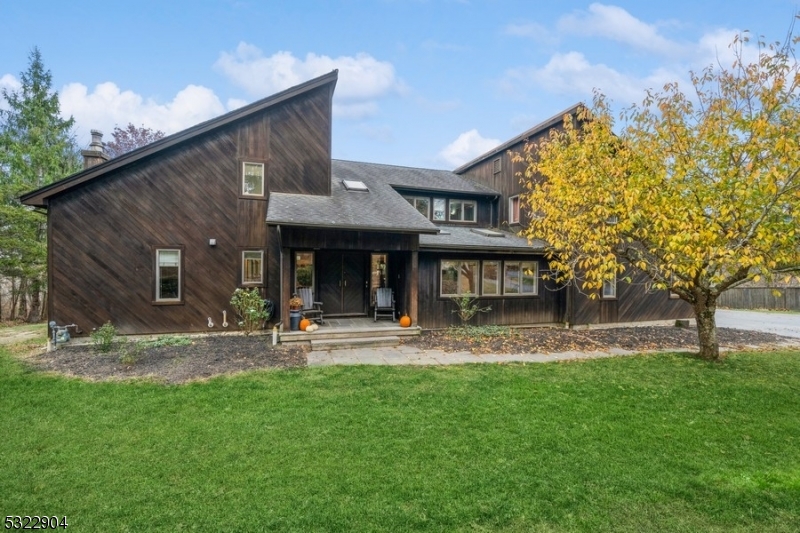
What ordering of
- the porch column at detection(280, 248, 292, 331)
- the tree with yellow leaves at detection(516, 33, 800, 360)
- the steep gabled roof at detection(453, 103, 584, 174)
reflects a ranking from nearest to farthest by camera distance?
the tree with yellow leaves at detection(516, 33, 800, 360), the porch column at detection(280, 248, 292, 331), the steep gabled roof at detection(453, 103, 584, 174)

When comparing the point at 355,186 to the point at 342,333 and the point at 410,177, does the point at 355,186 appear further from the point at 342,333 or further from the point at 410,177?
the point at 342,333

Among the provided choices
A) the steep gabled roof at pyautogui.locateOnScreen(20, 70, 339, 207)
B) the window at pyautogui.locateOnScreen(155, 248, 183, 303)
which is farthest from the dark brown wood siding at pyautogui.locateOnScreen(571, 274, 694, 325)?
the window at pyautogui.locateOnScreen(155, 248, 183, 303)

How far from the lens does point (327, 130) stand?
1009 cm

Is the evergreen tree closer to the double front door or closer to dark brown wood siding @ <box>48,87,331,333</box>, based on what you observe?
dark brown wood siding @ <box>48,87,331,333</box>

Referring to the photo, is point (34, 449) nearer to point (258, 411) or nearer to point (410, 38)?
point (258, 411)

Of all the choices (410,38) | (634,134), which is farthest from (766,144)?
(410,38)

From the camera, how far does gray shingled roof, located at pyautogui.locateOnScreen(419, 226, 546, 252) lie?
999 centimetres

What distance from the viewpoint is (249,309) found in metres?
8.54

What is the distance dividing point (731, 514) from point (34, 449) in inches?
239

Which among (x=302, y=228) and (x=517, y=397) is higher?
(x=302, y=228)

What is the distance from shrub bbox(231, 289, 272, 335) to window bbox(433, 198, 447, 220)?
721 cm

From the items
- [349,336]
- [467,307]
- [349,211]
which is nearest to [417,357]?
[349,336]

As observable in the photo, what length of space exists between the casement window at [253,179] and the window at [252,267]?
1559 millimetres

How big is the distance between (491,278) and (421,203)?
4253mm
